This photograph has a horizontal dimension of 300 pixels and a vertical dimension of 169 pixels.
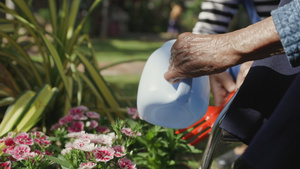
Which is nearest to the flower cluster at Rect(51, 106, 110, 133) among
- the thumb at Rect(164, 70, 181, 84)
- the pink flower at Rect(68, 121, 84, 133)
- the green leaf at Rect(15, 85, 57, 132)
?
the pink flower at Rect(68, 121, 84, 133)

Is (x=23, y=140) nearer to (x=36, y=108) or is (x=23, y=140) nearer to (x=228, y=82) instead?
(x=36, y=108)

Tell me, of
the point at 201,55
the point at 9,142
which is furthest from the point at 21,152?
the point at 201,55

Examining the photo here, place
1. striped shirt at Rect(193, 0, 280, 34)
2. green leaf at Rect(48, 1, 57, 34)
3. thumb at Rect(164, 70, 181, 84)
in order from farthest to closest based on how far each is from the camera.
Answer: green leaf at Rect(48, 1, 57, 34) < striped shirt at Rect(193, 0, 280, 34) < thumb at Rect(164, 70, 181, 84)

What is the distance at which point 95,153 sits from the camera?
1.38 meters

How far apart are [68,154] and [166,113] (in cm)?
53

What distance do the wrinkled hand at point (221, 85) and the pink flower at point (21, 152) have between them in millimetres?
813

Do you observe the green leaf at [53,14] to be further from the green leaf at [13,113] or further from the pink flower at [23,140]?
the pink flower at [23,140]

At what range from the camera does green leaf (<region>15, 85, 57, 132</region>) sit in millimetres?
1813

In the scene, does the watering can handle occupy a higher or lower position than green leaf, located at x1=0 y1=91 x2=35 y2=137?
higher

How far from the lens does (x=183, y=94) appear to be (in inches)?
40.3

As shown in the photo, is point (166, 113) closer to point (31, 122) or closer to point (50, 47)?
point (31, 122)

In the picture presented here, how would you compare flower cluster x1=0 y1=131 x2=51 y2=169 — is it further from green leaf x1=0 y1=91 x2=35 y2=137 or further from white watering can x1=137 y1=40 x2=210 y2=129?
white watering can x1=137 y1=40 x2=210 y2=129

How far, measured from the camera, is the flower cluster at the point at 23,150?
1.42 metres

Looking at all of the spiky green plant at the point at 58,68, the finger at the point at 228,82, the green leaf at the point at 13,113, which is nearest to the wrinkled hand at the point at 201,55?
the finger at the point at 228,82
